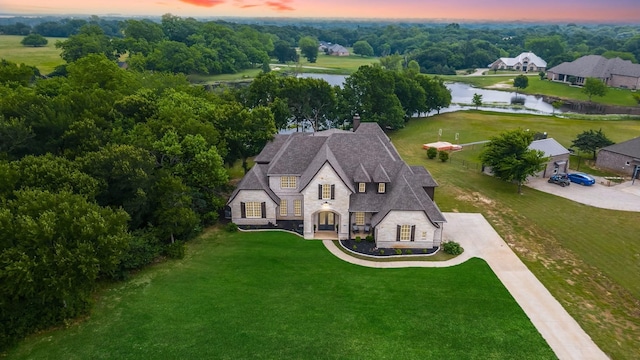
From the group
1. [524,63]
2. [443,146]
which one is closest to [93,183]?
[443,146]

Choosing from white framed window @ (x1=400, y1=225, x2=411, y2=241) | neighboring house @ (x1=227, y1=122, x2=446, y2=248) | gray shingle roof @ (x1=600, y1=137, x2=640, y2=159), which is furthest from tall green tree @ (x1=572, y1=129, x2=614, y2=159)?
white framed window @ (x1=400, y1=225, x2=411, y2=241)

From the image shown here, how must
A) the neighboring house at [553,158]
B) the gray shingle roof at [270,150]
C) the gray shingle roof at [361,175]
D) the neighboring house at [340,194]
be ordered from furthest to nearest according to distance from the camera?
the neighboring house at [553,158], the gray shingle roof at [270,150], the gray shingle roof at [361,175], the neighboring house at [340,194]

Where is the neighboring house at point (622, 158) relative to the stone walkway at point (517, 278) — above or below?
above

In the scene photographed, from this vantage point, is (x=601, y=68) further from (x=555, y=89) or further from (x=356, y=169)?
(x=356, y=169)

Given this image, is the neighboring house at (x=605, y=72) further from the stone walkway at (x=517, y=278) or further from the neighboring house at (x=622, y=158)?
the stone walkway at (x=517, y=278)

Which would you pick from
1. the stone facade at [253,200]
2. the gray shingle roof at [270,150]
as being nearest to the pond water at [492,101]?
the gray shingle roof at [270,150]

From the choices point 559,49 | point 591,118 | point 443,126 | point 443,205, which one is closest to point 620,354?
point 443,205
